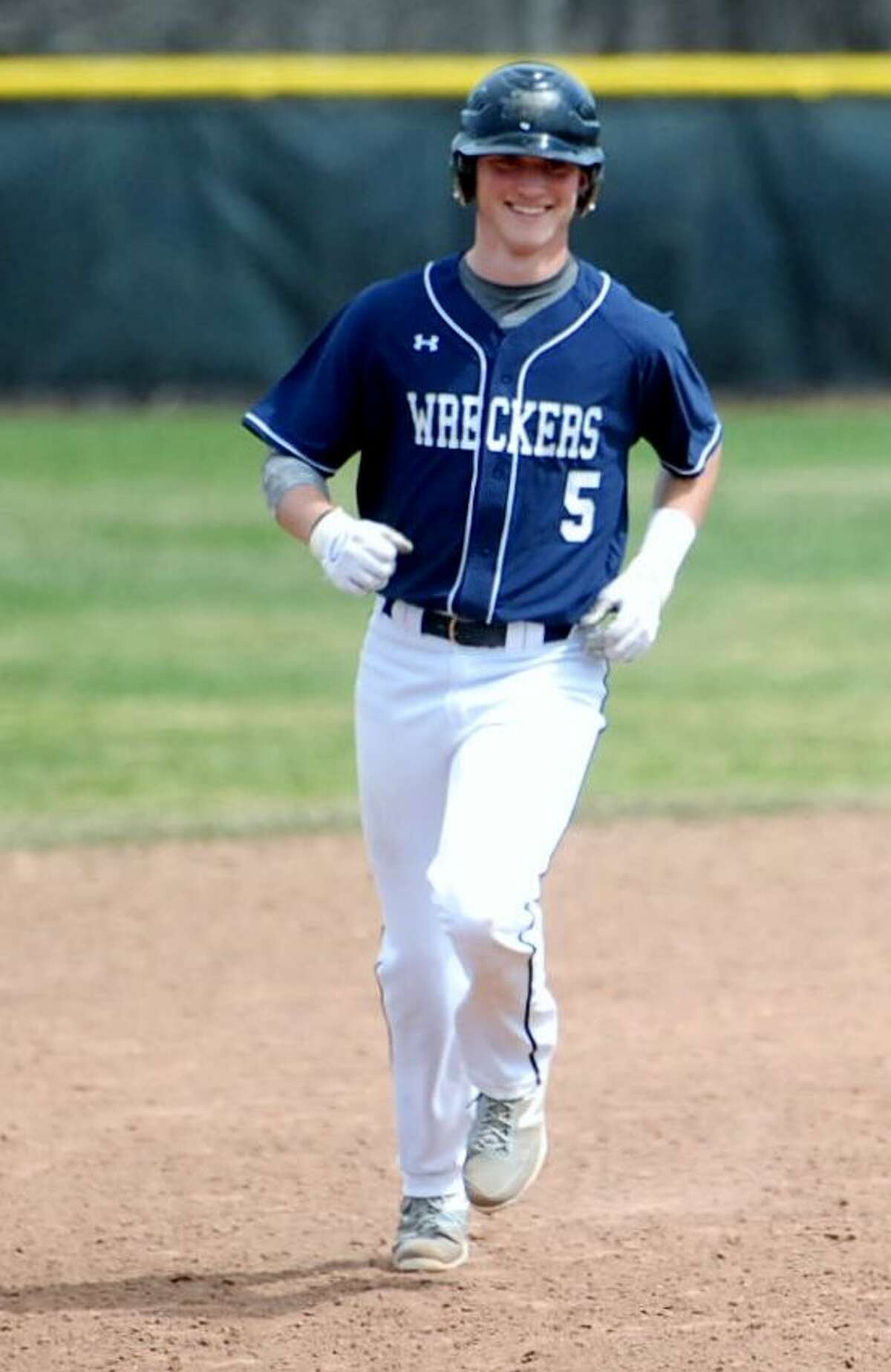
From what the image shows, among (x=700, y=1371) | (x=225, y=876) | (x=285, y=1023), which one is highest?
(x=700, y=1371)

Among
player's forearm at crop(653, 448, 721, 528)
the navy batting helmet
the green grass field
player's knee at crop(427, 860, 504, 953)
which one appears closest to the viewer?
player's knee at crop(427, 860, 504, 953)

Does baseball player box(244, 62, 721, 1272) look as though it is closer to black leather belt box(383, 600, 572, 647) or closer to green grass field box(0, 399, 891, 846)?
black leather belt box(383, 600, 572, 647)

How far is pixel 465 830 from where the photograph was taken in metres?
4.14

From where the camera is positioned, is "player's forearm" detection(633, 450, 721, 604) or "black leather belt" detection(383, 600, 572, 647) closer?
"black leather belt" detection(383, 600, 572, 647)

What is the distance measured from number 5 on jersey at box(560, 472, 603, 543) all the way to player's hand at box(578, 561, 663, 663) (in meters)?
0.10

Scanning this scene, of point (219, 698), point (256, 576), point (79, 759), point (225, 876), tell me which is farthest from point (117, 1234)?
point (256, 576)

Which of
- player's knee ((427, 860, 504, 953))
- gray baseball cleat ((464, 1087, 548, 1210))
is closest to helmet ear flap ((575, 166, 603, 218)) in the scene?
player's knee ((427, 860, 504, 953))

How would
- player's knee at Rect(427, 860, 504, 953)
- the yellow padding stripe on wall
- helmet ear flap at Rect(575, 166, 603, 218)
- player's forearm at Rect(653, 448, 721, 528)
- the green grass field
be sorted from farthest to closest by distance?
1. the yellow padding stripe on wall
2. the green grass field
3. player's forearm at Rect(653, 448, 721, 528)
4. helmet ear flap at Rect(575, 166, 603, 218)
5. player's knee at Rect(427, 860, 504, 953)

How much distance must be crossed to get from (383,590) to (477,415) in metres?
0.33

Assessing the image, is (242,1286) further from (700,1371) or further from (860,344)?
(860,344)

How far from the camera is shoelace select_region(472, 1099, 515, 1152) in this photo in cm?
430

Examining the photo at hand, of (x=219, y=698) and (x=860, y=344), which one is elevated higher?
(x=219, y=698)

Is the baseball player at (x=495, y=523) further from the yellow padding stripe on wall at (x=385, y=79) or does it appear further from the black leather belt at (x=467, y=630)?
the yellow padding stripe on wall at (x=385, y=79)

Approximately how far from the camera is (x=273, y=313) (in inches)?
656
